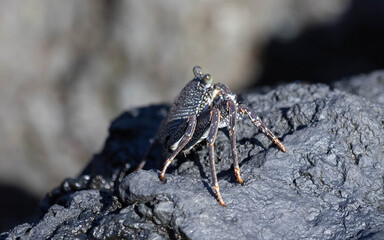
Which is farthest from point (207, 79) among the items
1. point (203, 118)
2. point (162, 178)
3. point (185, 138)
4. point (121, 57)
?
point (121, 57)

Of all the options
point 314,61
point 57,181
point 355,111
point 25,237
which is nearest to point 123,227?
point 25,237

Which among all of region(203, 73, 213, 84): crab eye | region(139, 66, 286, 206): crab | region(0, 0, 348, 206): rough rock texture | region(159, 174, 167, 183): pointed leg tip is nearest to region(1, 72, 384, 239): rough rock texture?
region(159, 174, 167, 183): pointed leg tip

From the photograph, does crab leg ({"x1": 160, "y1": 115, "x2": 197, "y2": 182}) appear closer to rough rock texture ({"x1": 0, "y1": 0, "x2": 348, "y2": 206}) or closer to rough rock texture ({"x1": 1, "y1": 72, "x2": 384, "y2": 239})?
rough rock texture ({"x1": 1, "y1": 72, "x2": 384, "y2": 239})

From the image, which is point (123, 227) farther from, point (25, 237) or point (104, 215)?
point (25, 237)

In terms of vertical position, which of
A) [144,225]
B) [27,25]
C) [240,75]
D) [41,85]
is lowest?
[144,225]

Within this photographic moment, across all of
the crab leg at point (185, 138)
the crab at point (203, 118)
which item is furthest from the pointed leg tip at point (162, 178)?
the crab leg at point (185, 138)

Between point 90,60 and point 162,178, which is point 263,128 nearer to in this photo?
point 162,178

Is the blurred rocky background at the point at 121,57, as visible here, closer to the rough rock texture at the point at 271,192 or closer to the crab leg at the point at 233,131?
the rough rock texture at the point at 271,192
